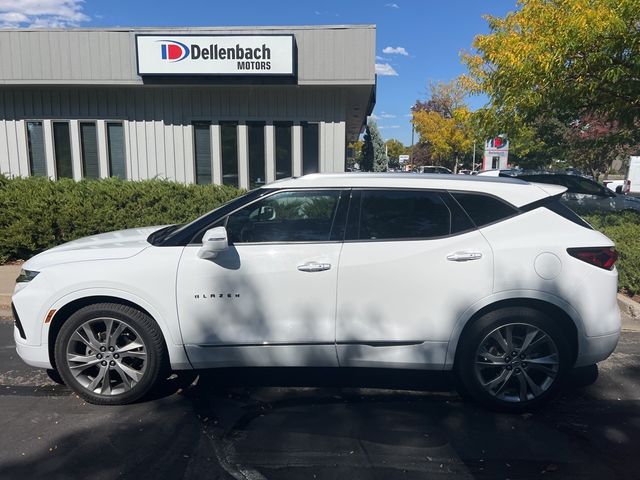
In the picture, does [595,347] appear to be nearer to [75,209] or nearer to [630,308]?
[630,308]

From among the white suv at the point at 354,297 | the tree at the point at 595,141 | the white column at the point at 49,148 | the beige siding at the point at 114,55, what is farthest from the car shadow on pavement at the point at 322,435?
the white column at the point at 49,148

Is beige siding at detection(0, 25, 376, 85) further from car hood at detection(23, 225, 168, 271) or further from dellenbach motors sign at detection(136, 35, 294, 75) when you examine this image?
car hood at detection(23, 225, 168, 271)

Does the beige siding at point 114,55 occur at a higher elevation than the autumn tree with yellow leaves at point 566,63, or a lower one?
higher

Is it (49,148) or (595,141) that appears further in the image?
(49,148)

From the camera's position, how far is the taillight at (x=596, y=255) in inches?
139

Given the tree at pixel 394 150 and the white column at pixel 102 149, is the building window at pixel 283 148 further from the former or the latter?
the tree at pixel 394 150

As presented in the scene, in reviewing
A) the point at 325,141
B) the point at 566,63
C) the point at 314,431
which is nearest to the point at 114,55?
the point at 325,141

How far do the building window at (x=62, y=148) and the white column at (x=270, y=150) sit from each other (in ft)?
15.5

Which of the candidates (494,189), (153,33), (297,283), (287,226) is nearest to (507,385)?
(494,189)

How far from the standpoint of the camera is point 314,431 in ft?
11.1

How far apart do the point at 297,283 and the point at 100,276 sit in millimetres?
1388

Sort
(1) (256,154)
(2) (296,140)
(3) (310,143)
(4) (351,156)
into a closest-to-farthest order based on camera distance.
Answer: (2) (296,140)
(3) (310,143)
(1) (256,154)
(4) (351,156)

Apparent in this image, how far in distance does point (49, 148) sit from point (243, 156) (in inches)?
182

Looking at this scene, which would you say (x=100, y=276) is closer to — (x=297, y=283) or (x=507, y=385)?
(x=297, y=283)
